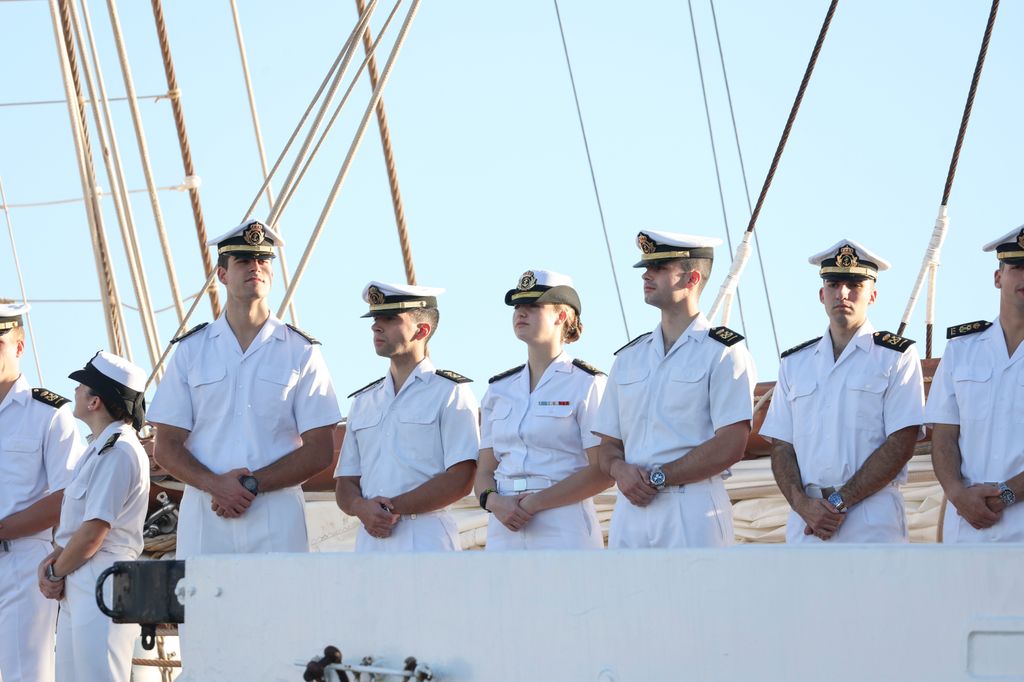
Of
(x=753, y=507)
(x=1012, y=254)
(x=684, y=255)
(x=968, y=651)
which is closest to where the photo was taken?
(x=968, y=651)

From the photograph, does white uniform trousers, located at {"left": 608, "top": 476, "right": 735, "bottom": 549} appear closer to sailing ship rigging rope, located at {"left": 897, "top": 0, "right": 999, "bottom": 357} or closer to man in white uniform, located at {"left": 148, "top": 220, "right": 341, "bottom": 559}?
man in white uniform, located at {"left": 148, "top": 220, "right": 341, "bottom": 559}

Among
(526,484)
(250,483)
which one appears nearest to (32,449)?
(250,483)

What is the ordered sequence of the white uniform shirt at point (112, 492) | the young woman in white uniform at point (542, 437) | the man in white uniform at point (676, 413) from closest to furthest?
1. the man in white uniform at point (676, 413)
2. the young woman in white uniform at point (542, 437)
3. the white uniform shirt at point (112, 492)

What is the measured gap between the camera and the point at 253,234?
5.14 meters

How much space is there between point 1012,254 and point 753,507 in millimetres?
1790

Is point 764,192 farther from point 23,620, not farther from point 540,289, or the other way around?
point 23,620

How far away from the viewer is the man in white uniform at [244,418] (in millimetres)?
5012

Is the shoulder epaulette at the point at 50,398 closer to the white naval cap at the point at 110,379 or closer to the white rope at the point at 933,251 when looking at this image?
the white naval cap at the point at 110,379

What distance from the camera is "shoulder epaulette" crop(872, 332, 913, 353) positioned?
4.81 metres

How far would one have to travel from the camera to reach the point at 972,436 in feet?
14.9

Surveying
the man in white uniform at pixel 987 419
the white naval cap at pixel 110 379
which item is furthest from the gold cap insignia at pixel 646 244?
the white naval cap at pixel 110 379

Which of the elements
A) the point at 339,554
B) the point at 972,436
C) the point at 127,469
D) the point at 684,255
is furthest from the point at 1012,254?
the point at 127,469

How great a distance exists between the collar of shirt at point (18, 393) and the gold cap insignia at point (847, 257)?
3145 millimetres

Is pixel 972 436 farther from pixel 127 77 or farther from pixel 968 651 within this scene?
pixel 127 77
